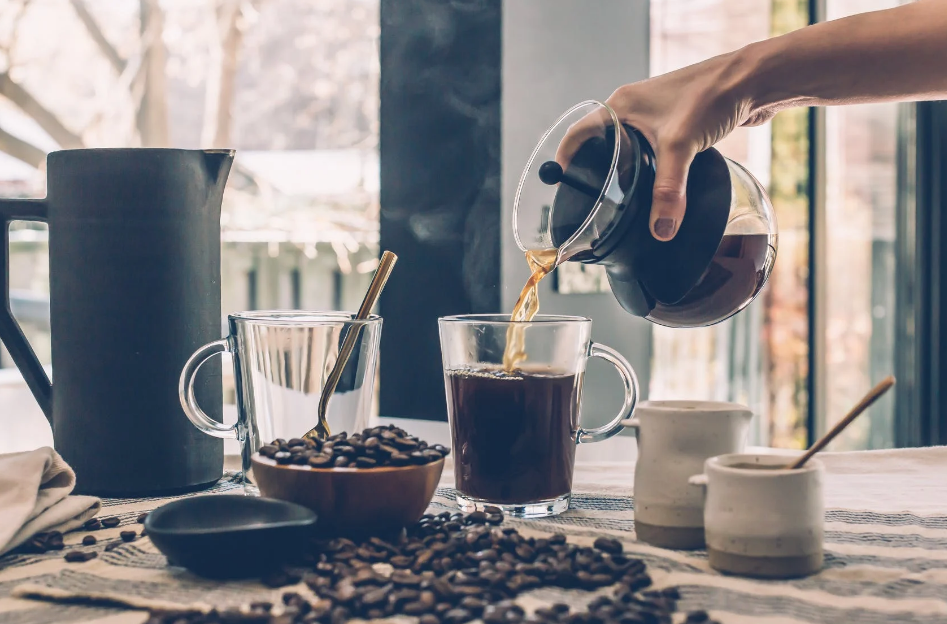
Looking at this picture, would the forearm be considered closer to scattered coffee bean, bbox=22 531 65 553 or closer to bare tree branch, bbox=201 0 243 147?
scattered coffee bean, bbox=22 531 65 553

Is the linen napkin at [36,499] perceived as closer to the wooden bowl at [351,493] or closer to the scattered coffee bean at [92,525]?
the scattered coffee bean at [92,525]

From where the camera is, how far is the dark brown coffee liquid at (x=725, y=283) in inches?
44.3

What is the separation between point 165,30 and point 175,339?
12.4 ft

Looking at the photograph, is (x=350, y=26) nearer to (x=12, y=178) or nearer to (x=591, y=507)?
(x=12, y=178)

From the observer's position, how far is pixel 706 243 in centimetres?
108

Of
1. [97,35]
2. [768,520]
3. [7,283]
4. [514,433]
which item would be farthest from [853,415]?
[97,35]

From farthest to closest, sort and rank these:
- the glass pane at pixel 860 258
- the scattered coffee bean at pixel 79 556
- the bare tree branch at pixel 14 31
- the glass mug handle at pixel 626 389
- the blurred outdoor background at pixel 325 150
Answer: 1. the bare tree branch at pixel 14 31
2. the blurred outdoor background at pixel 325 150
3. the glass pane at pixel 860 258
4. the glass mug handle at pixel 626 389
5. the scattered coffee bean at pixel 79 556

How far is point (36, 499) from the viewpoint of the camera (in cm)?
101

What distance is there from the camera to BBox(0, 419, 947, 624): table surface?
79 centimetres

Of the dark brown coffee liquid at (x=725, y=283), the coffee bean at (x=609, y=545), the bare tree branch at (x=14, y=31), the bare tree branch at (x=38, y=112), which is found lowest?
the coffee bean at (x=609, y=545)

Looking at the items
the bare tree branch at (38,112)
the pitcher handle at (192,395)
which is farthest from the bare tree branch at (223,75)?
the pitcher handle at (192,395)

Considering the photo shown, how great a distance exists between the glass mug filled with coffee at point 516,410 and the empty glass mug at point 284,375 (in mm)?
127

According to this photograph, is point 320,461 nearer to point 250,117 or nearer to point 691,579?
point 691,579

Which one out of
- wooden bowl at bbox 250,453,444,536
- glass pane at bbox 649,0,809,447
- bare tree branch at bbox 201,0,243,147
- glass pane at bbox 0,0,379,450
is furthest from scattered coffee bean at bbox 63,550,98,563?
bare tree branch at bbox 201,0,243,147
